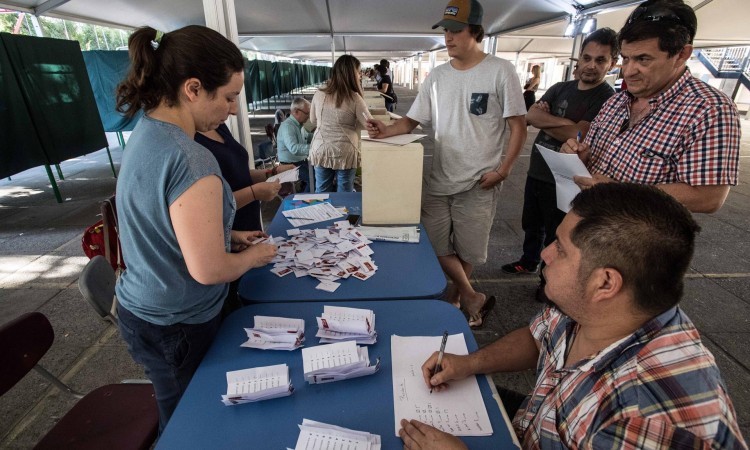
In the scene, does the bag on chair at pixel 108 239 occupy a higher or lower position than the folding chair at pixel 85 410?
higher

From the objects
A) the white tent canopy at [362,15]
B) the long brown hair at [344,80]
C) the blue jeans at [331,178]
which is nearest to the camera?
the long brown hair at [344,80]

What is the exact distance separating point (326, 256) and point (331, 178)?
234cm

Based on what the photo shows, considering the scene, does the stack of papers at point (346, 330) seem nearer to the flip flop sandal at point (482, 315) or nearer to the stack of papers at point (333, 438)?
the stack of papers at point (333, 438)

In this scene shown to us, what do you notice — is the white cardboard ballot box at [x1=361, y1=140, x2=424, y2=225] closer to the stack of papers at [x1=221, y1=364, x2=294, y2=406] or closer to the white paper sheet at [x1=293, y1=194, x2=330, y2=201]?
the white paper sheet at [x1=293, y1=194, x2=330, y2=201]

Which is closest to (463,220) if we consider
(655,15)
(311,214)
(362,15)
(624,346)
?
(311,214)

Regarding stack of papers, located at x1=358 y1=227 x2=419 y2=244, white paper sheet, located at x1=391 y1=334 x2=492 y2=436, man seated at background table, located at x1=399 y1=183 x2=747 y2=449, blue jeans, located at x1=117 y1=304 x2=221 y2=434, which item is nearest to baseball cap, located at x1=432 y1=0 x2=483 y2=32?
stack of papers, located at x1=358 y1=227 x2=419 y2=244

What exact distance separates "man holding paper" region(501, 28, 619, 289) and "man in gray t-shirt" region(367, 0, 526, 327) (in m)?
0.43

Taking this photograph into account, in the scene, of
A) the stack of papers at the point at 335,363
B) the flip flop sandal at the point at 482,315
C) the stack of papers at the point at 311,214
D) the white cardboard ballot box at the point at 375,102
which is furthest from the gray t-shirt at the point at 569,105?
the white cardboard ballot box at the point at 375,102

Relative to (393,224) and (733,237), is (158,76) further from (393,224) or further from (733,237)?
(733,237)

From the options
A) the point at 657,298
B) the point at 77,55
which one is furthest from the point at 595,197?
the point at 77,55

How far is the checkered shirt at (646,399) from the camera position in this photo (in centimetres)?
64

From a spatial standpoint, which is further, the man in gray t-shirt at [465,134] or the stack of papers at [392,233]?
the man in gray t-shirt at [465,134]

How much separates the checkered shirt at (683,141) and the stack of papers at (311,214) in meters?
1.45

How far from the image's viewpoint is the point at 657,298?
0.76 m
